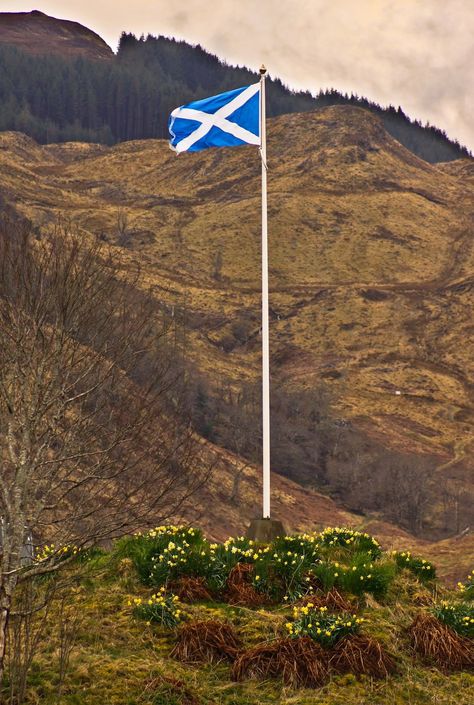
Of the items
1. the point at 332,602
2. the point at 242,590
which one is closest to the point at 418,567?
the point at 332,602

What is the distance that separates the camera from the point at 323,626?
1198 cm

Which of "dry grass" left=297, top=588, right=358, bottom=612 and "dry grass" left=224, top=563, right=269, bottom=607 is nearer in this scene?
"dry grass" left=297, top=588, right=358, bottom=612

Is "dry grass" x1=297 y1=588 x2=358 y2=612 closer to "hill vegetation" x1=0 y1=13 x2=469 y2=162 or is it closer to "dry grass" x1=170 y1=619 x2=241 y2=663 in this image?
"dry grass" x1=170 y1=619 x2=241 y2=663

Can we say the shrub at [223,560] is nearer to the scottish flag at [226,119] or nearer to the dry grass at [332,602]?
the dry grass at [332,602]

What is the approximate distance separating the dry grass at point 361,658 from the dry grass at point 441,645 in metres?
0.69

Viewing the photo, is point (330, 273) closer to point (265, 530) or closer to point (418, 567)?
point (265, 530)

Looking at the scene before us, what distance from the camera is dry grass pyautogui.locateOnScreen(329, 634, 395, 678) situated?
38.4 feet

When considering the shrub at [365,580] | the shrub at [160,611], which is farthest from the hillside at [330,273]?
the shrub at [160,611]

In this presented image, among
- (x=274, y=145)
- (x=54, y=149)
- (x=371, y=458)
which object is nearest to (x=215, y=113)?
(x=371, y=458)

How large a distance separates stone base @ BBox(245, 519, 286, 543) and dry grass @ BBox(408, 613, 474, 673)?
3.46 m

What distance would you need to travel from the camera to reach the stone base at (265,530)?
1577 cm

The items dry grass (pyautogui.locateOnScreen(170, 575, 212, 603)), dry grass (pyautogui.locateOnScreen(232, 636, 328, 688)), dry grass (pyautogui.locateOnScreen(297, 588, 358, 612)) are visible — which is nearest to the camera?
dry grass (pyautogui.locateOnScreen(232, 636, 328, 688))

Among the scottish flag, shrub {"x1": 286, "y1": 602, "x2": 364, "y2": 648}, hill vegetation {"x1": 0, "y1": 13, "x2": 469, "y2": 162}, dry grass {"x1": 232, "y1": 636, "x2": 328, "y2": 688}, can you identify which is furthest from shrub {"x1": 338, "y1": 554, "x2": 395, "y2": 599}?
hill vegetation {"x1": 0, "y1": 13, "x2": 469, "y2": 162}

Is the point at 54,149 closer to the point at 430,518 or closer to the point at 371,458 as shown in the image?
the point at 371,458
